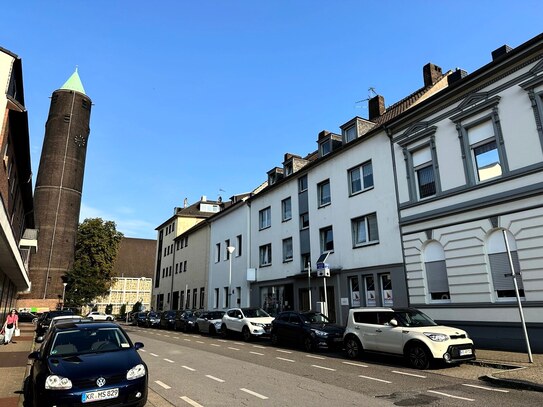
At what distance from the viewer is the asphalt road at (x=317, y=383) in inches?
292

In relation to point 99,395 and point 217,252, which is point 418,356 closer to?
point 99,395

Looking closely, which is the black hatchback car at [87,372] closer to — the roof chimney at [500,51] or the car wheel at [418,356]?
the car wheel at [418,356]

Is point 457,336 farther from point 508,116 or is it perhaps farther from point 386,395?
point 508,116

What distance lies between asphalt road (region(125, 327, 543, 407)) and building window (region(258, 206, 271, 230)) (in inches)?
674

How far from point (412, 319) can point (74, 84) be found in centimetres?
7066

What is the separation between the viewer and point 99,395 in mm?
6117

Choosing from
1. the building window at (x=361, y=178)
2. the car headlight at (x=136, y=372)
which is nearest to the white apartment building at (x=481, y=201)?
the building window at (x=361, y=178)

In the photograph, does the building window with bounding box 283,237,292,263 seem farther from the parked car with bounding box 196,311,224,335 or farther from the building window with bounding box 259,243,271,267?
the parked car with bounding box 196,311,224,335

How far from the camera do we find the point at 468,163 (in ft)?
50.0

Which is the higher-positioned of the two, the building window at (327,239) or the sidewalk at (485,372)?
the building window at (327,239)

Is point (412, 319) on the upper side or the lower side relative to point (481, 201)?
lower

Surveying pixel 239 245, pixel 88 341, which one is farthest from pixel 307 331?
pixel 239 245

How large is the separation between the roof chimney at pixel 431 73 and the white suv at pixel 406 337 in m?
15.4

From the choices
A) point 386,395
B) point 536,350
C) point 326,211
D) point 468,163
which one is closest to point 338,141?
point 326,211
